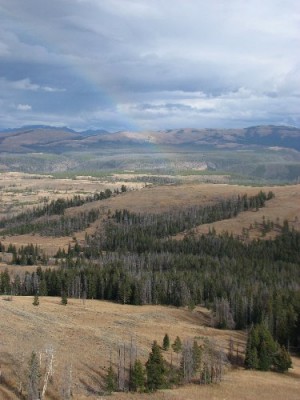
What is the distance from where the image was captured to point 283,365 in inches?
3755

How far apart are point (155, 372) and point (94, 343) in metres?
16.2

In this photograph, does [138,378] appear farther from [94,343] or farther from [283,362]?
[283,362]

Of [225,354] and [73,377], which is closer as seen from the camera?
[73,377]

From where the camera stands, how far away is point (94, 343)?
88875 millimetres

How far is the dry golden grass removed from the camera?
74.2 metres

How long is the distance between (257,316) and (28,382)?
3211 inches

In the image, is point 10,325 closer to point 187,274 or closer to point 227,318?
point 227,318

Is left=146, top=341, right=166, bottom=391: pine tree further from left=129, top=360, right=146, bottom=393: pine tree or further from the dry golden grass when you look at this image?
the dry golden grass

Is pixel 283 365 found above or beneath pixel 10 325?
beneath

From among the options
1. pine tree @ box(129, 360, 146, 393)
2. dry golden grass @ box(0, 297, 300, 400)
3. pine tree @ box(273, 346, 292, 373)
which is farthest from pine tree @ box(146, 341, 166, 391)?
pine tree @ box(273, 346, 292, 373)

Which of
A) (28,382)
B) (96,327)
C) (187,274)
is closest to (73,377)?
(28,382)

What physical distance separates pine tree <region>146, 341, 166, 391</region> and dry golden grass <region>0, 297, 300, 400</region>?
6.38 feet

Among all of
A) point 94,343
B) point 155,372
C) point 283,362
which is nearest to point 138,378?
point 155,372

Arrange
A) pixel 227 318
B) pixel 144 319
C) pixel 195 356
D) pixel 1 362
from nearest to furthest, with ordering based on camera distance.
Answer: pixel 1 362 → pixel 195 356 → pixel 144 319 → pixel 227 318
